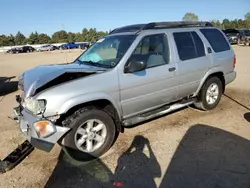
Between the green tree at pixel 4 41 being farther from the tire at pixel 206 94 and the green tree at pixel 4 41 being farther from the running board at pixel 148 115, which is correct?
the running board at pixel 148 115

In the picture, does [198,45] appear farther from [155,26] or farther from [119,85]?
[119,85]

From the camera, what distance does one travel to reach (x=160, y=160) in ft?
13.8

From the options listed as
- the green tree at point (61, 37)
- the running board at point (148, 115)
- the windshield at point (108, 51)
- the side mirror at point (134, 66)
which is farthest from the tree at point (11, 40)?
the side mirror at point (134, 66)

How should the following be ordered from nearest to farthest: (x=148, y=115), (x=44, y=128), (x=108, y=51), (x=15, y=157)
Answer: (x=44, y=128) → (x=15, y=157) → (x=148, y=115) → (x=108, y=51)

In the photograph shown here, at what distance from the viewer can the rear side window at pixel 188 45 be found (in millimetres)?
5516

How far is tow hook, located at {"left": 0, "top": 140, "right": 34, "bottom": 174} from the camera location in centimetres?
413

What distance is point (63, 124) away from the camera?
4.04m

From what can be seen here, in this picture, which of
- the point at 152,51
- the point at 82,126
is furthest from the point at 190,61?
the point at 82,126

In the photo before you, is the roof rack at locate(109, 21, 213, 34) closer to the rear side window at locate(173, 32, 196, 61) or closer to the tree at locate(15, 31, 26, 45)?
the rear side window at locate(173, 32, 196, 61)

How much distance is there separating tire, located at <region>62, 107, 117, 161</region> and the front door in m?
0.46

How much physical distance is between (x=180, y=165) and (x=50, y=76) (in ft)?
7.61

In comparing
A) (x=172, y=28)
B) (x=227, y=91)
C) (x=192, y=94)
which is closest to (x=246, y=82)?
(x=227, y=91)

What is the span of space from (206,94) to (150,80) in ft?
6.34

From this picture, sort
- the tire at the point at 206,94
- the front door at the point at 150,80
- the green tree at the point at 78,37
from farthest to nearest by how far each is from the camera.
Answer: the green tree at the point at 78,37 < the tire at the point at 206,94 < the front door at the point at 150,80
